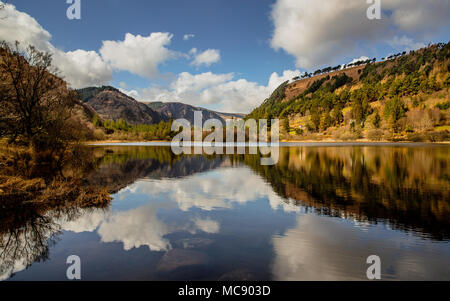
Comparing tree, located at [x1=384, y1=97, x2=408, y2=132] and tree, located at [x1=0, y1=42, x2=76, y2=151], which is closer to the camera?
tree, located at [x1=0, y1=42, x2=76, y2=151]

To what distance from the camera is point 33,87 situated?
24594 mm

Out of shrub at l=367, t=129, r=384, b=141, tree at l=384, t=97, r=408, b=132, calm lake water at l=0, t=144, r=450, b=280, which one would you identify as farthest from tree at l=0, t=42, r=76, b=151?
tree at l=384, t=97, r=408, b=132

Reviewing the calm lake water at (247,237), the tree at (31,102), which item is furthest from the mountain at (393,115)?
the tree at (31,102)

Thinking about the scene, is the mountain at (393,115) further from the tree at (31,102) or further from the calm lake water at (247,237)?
the tree at (31,102)

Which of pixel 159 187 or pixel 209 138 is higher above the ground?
pixel 209 138

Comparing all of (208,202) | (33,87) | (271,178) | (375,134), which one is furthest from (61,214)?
(375,134)

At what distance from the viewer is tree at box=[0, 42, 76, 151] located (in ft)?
69.6

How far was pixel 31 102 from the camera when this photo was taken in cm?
2378

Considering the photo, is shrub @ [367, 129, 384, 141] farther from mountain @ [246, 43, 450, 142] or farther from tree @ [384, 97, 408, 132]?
tree @ [384, 97, 408, 132]

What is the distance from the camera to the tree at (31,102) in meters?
21.2

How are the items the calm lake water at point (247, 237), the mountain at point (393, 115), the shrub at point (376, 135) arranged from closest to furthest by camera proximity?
1. the calm lake water at point (247, 237)
2. the mountain at point (393, 115)
3. the shrub at point (376, 135)
